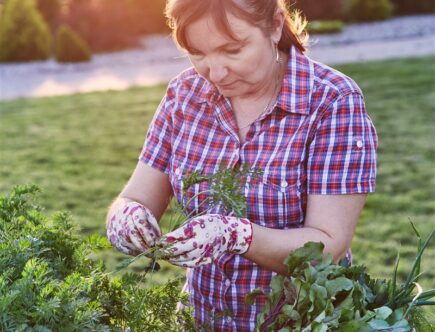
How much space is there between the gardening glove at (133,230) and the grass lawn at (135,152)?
2.18m

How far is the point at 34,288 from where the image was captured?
1332 millimetres

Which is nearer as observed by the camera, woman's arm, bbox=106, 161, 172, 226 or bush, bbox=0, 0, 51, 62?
woman's arm, bbox=106, 161, 172, 226

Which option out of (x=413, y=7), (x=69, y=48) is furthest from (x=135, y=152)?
(x=413, y=7)

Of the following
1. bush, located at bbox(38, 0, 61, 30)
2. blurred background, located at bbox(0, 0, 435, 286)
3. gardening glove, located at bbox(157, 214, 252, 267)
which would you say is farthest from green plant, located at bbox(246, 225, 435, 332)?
bush, located at bbox(38, 0, 61, 30)

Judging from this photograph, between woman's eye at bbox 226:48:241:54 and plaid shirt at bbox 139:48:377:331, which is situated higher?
woman's eye at bbox 226:48:241:54

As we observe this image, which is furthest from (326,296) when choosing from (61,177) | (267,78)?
(61,177)

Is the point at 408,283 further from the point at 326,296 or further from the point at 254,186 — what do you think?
the point at 254,186

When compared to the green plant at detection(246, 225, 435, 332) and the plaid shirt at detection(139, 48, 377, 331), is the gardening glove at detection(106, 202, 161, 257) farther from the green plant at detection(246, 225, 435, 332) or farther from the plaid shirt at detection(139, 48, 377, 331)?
the green plant at detection(246, 225, 435, 332)

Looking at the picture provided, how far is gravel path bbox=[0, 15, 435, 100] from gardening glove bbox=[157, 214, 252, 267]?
7.12 metres

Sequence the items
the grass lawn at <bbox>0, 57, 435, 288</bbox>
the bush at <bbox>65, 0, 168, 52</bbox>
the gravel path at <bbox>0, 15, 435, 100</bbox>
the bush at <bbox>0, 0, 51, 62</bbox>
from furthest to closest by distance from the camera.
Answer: the bush at <bbox>65, 0, 168, 52</bbox> → the bush at <bbox>0, 0, 51, 62</bbox> → the gravel path at <bbox>0, 15, 435, 100</bbox> → the grass lawn at <bbox>0, 57, 435, 288</bbox>

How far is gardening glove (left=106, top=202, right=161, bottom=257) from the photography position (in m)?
1.71

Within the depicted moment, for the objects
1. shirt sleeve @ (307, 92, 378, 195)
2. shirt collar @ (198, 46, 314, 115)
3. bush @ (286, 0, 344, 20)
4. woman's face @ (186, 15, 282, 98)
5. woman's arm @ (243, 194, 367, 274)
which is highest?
woman's face @ (186, 15, 282, 98)

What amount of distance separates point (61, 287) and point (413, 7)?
1436 centimetres

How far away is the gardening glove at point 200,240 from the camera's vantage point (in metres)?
1.55
